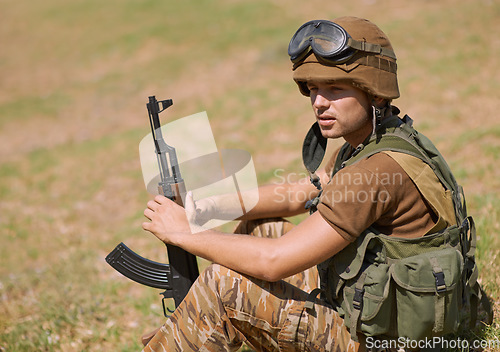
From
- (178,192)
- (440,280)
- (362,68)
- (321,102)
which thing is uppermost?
(362,68)

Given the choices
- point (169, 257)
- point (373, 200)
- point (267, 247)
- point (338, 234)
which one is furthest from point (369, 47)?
point (169, 257)

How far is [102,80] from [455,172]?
1537cm

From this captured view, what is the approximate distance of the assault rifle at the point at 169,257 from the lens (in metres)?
3.36

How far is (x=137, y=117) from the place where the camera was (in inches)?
587

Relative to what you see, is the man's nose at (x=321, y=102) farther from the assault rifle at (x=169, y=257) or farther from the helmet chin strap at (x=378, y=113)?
the assault rifle at (x=169, y=257)

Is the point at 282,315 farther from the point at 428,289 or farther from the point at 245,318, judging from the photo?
the point at 428,289

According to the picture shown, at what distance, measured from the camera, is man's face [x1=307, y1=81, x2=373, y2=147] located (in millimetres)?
2910

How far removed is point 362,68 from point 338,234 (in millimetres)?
964

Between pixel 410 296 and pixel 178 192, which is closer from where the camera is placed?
pixel 410 296

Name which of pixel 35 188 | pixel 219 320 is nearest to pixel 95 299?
pixel 219 320

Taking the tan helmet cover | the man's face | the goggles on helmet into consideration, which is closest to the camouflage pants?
the man's face

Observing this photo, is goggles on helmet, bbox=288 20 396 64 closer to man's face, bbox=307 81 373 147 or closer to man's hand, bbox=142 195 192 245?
man's face, bbox=307 81 373 147

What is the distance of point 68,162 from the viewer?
11.1 metres

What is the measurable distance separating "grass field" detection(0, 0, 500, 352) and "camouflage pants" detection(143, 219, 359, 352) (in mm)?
1305
